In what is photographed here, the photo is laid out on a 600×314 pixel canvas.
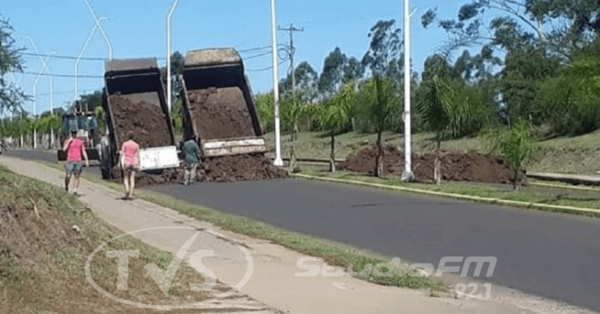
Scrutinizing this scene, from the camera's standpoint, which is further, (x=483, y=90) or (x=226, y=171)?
(x=483, y=90)

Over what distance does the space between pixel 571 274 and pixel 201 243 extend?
549 cm

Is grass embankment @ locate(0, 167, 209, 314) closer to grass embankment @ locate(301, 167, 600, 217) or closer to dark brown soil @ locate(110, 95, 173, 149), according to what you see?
grass embankment @ locate(301, 167, 600, 217)

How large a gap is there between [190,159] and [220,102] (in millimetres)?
3075

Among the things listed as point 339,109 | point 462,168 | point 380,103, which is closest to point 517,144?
point 462,168

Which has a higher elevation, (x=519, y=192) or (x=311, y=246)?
(x=519, y=192)

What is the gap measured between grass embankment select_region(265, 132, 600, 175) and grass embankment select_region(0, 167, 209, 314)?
88.3 ft

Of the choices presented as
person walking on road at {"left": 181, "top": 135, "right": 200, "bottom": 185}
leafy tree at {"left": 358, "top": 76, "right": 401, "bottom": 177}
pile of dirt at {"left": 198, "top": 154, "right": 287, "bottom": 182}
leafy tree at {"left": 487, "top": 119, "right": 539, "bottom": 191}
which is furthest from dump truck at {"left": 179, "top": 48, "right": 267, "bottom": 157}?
leafy tree at {"left": 487, "top": 119, "right": 539, "bottom": 191}

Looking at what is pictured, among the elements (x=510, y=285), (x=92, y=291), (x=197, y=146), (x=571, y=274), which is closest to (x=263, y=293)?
(x=92, y=291)

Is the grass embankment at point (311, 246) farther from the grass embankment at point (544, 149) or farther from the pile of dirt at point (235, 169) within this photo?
the grass embankment at point (544, 149)

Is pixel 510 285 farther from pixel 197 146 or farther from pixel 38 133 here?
pixel 38 133

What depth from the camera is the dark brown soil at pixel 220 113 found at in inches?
1377

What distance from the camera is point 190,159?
32812 mm

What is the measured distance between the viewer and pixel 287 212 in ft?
71.5

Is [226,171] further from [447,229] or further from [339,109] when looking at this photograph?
[447,229]
